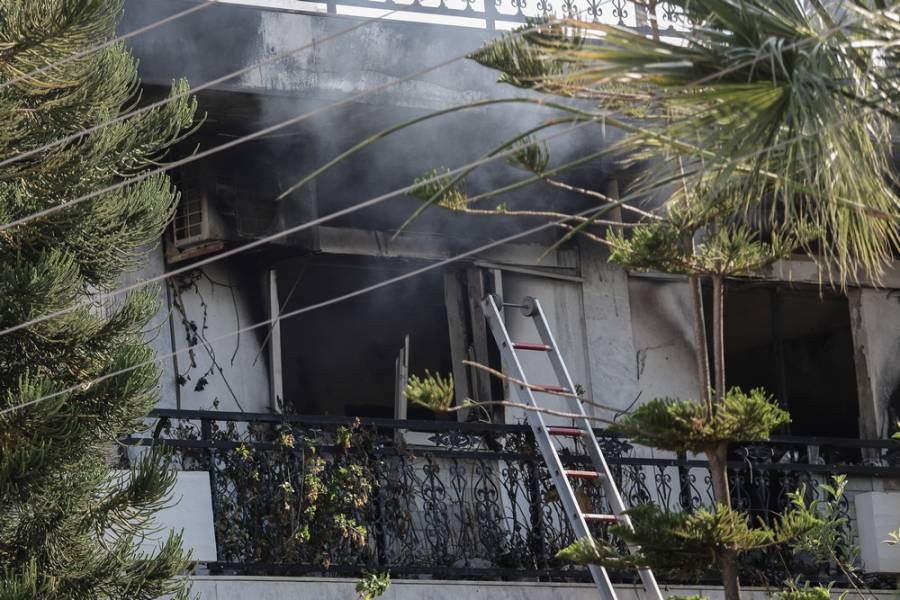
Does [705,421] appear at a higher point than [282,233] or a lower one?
lower

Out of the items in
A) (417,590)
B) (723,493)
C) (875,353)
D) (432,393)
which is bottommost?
(417,590)

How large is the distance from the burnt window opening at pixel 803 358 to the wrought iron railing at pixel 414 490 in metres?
2.87

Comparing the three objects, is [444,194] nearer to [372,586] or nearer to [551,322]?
[372,586]

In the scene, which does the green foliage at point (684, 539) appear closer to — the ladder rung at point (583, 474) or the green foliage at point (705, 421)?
the green foliage at point (705, 421)

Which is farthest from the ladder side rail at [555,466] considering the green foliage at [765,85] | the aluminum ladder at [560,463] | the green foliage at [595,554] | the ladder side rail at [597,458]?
the green foliage at [765,85]

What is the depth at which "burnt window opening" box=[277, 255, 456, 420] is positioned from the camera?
41.6 feet

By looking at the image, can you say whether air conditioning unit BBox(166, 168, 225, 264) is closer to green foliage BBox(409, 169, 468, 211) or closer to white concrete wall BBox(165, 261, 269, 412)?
white concrete wall BBox(165, 261, 269, 412)

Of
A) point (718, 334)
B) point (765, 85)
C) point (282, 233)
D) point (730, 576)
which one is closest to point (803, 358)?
point (718, 334)

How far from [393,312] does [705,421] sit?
6.95m

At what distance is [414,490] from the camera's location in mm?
10492

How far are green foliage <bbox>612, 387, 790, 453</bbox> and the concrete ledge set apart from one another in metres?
3.16

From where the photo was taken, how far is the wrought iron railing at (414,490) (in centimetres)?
980

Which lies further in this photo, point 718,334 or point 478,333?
point 478,333

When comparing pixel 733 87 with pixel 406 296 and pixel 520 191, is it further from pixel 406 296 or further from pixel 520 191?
pixel 406 296
